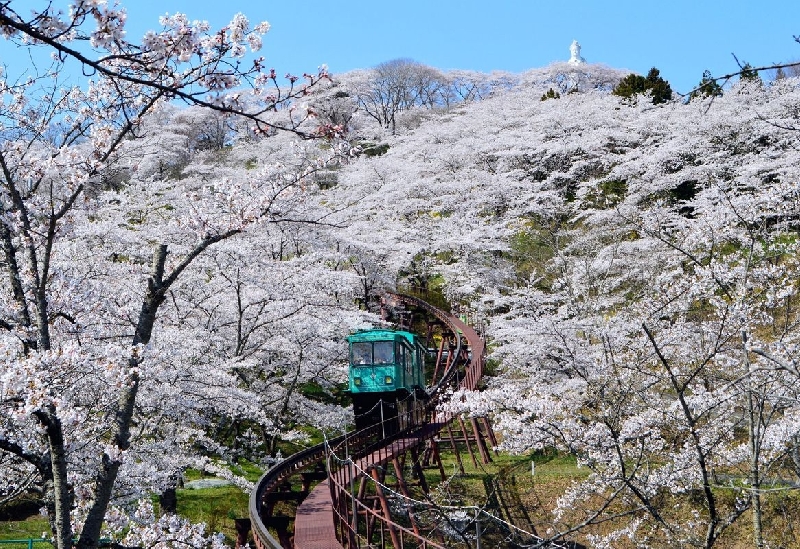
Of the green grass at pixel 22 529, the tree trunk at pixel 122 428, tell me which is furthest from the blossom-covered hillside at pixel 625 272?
the green grass at pixel 22 529

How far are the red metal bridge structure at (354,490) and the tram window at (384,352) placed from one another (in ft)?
5.49

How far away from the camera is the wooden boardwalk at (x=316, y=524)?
9117mm

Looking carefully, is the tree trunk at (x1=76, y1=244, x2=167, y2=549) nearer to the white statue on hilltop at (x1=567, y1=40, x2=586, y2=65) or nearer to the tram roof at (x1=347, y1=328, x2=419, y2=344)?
the tram roof at (x1=347, y1=328, x2=419, y2=344)

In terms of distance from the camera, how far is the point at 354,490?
14.8 metres

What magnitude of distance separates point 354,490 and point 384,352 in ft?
13.1

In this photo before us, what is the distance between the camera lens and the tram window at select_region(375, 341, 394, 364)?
1739 cm

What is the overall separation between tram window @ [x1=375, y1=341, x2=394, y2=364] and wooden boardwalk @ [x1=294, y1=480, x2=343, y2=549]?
5.51m

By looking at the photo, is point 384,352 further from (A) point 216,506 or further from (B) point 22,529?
(B) point 22,529

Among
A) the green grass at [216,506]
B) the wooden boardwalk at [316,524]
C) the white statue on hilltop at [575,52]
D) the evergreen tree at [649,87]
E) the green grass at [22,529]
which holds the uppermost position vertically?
the white statue on hilltop at [575,52]

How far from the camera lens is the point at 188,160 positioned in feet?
165

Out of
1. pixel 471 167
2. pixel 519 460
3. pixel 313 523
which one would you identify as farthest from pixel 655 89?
pixel 313 523

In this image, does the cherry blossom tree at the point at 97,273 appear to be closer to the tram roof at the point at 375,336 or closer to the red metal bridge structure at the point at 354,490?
the red metal bridge structure at the point at 354,490

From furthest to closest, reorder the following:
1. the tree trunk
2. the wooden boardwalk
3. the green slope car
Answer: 1. the green slope car
2. the wooden boardwalk
3. the tree trunk

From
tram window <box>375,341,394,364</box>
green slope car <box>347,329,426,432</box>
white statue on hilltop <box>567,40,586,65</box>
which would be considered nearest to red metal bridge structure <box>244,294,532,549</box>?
green slope car <box>347,329,426,432</box>
